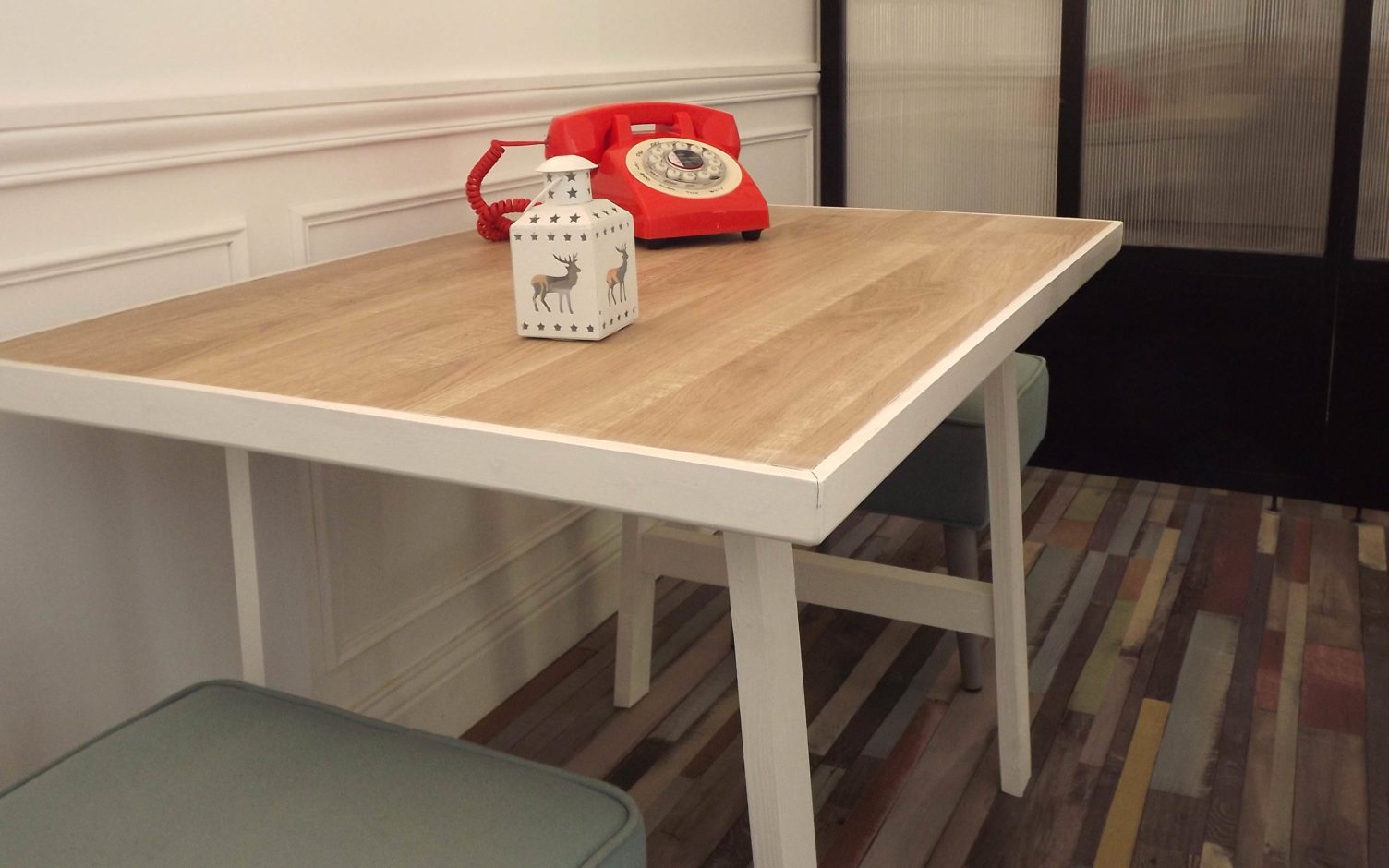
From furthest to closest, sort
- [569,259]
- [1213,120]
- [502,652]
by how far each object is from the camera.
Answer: [1213,120] → [502,652] → [569,259]

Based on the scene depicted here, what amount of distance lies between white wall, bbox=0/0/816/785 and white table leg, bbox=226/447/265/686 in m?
0.21

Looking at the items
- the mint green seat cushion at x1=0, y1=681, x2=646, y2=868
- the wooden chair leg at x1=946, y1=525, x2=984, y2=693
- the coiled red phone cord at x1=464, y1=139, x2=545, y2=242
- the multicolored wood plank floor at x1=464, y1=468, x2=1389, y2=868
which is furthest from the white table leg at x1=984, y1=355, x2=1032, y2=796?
the mint green seat cushion at x1=0, y1=681, x2=646, y2=868

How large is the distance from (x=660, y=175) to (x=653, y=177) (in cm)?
2

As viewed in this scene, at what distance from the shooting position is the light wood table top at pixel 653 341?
2.81 feet

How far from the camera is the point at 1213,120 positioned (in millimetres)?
2713

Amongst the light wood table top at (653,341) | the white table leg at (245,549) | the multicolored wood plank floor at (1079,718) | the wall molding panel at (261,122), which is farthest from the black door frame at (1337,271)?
the white table leg at (245,549)

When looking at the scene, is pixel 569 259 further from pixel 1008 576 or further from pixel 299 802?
pixel 1008 576

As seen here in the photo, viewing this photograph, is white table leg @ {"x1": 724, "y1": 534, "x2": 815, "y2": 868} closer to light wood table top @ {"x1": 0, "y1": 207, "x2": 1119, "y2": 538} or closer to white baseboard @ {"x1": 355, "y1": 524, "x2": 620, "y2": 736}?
light wood table top @ {"x1": 0, "y1": 207, "x2": 1119, "y2": 538}

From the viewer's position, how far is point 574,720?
1967 mm

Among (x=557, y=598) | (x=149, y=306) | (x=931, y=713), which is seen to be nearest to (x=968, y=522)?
(x=931, y=713)

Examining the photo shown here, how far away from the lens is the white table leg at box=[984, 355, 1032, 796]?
1.60m

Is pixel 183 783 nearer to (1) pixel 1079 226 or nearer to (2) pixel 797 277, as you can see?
(2) pixel 797 277

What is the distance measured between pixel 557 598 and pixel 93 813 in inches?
52.2

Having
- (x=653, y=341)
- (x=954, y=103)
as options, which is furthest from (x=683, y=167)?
(x=954, y=103)
